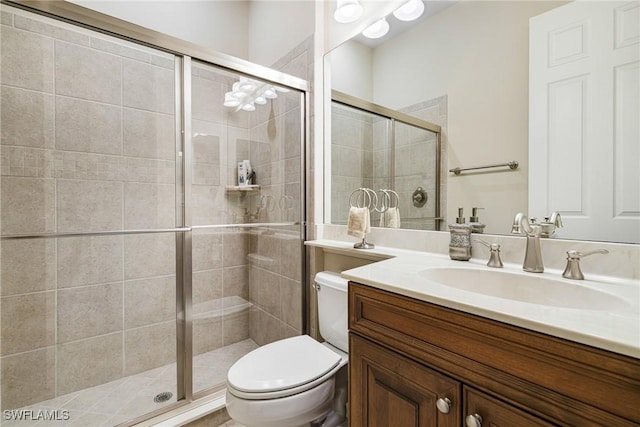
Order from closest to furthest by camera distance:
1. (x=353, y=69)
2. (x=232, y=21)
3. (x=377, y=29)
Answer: (x=377, y=29) < (x=353, y=69) < (x=232, y=21)

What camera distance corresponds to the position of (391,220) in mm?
1430

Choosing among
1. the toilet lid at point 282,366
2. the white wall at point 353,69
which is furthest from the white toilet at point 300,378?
the white wall at point 353,69

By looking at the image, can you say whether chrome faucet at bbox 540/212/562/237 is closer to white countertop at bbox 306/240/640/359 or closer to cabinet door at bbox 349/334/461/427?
white countertop at bbox 306/240/640/359

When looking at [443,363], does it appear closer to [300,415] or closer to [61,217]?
[300,415]

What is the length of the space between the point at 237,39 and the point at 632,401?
9.65 ft

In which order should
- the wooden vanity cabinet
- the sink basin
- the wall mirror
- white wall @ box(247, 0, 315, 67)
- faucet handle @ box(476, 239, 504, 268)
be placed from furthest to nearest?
white wall @ box(247, 0, 315, 67), faucet handle @ box(476, 239, 504, 268), the wall mirror, the sink basin, the wooden vanity cabinet

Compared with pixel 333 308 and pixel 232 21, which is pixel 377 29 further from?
pixel 232 21

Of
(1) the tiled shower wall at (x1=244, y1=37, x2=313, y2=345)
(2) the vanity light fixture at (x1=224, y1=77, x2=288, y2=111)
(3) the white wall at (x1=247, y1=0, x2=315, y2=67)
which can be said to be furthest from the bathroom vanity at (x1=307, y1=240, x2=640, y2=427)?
(3) the white wall at (x1=247, y1=0, x2=315, y2=67)

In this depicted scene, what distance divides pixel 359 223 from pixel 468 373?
84 cm

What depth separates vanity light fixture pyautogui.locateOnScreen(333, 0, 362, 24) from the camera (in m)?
1.58

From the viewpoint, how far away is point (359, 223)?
1386 mm

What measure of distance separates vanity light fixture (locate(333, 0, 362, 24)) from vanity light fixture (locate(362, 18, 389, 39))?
135 mm

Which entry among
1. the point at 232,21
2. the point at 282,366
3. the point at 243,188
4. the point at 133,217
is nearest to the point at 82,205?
the point at 133,217

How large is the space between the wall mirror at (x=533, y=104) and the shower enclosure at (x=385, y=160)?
0.21ft
